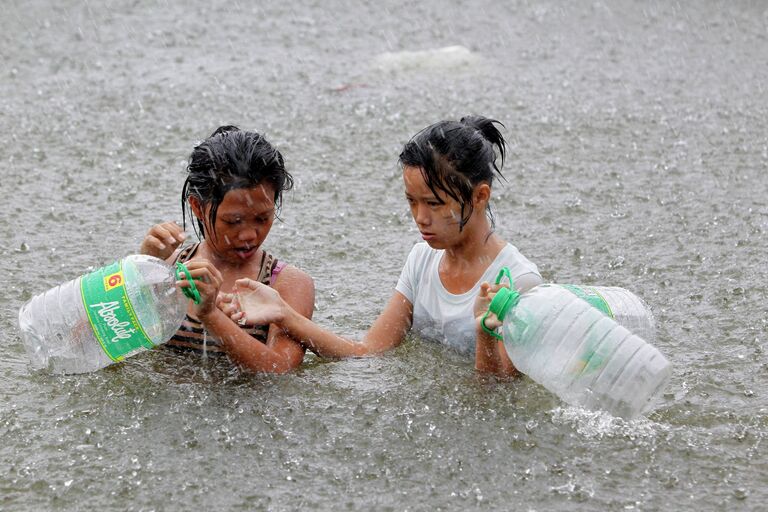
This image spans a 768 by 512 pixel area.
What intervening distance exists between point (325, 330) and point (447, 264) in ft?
1.89

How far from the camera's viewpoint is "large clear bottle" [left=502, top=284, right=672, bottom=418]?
389cm

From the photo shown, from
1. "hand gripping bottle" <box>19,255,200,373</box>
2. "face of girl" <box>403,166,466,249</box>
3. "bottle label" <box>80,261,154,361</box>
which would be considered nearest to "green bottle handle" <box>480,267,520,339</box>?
"face of girl" <box>403,166,466,249</box>

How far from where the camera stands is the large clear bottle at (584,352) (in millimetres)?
3893

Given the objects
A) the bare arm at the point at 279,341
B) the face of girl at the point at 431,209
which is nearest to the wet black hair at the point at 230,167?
the bare arm at the point at 279,341

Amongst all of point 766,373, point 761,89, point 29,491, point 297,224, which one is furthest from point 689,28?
point 29,491

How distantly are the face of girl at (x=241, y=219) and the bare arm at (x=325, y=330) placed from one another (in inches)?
7.3

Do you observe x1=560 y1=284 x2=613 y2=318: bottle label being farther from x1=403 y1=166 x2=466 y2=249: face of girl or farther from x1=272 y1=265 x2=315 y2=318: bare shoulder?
x1=272 y1=265 x2=315 y2=318: bare shoulder

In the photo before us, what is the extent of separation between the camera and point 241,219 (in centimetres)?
419

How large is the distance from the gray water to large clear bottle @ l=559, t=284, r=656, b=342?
32 cm

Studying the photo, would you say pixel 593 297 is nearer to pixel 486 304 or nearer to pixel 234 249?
pixel 486 304

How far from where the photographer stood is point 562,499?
11.7 feet

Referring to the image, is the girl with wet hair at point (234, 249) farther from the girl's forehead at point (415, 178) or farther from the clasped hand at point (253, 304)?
the girl's forehead at point (415, 178)

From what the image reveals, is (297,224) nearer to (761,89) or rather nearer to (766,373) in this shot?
(766,373)

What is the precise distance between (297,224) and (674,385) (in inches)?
113
